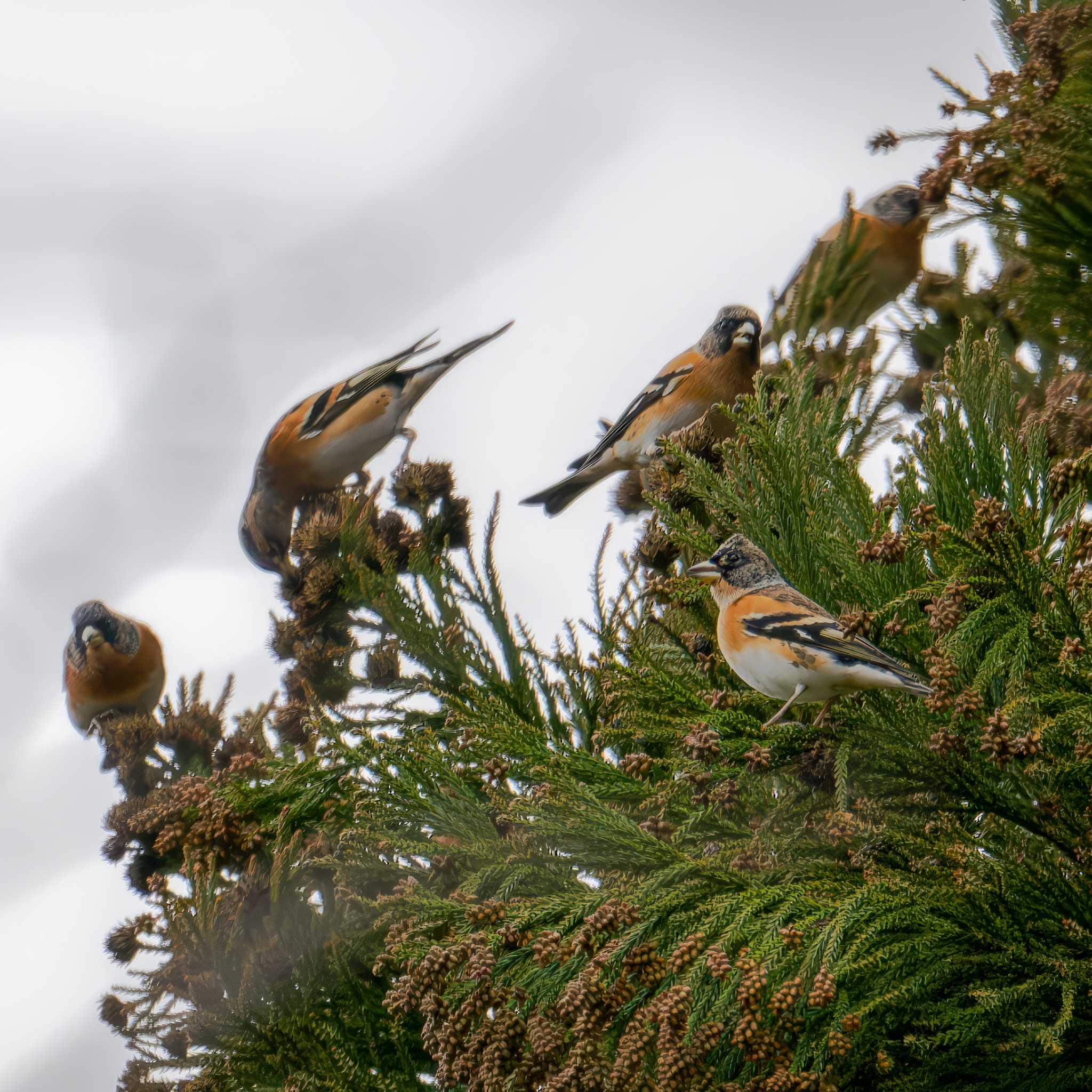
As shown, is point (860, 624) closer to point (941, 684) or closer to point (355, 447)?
point (941, 684)

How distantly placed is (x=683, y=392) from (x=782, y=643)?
6.33 ft

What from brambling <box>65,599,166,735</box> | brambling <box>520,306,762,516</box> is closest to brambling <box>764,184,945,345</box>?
brambling <box>520,306,762,516</box>

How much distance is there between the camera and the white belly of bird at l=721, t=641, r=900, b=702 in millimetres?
1698

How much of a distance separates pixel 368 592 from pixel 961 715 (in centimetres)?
185

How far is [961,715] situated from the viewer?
4.44 ft

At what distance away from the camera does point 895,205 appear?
12.9 ft

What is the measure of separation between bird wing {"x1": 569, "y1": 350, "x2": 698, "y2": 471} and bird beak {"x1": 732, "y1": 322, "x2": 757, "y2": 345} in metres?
0.15

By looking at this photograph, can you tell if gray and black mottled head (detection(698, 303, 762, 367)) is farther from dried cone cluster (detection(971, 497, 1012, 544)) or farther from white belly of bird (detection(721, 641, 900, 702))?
dried cone cluster (detection(971, 497, 1012, 544))

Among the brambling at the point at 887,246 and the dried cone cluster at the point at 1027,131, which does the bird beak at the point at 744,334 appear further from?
the dried cone cluster at the point at 1027,131

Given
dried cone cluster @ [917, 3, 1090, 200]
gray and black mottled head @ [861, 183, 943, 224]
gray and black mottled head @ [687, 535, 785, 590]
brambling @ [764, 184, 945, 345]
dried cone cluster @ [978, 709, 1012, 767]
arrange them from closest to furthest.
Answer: dried cone cluster @ [978, 709, 1012, 767] → dried cone cluster @ [917, 3, 1090, 200] → gray and black mottled head @ [687, 535, 785, 590] → brambling @ [764, 184, 945, 345] → gray and black mottled head @ [861, 183, 943, 224]

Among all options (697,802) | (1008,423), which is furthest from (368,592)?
(1008,423)

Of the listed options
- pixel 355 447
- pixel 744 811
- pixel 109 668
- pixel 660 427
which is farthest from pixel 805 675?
pixel 109 668

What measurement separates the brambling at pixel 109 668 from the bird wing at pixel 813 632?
3.47 meters

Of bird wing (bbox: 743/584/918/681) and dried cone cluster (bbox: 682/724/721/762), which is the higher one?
bird wing (bbox: 743/584/918/681)
